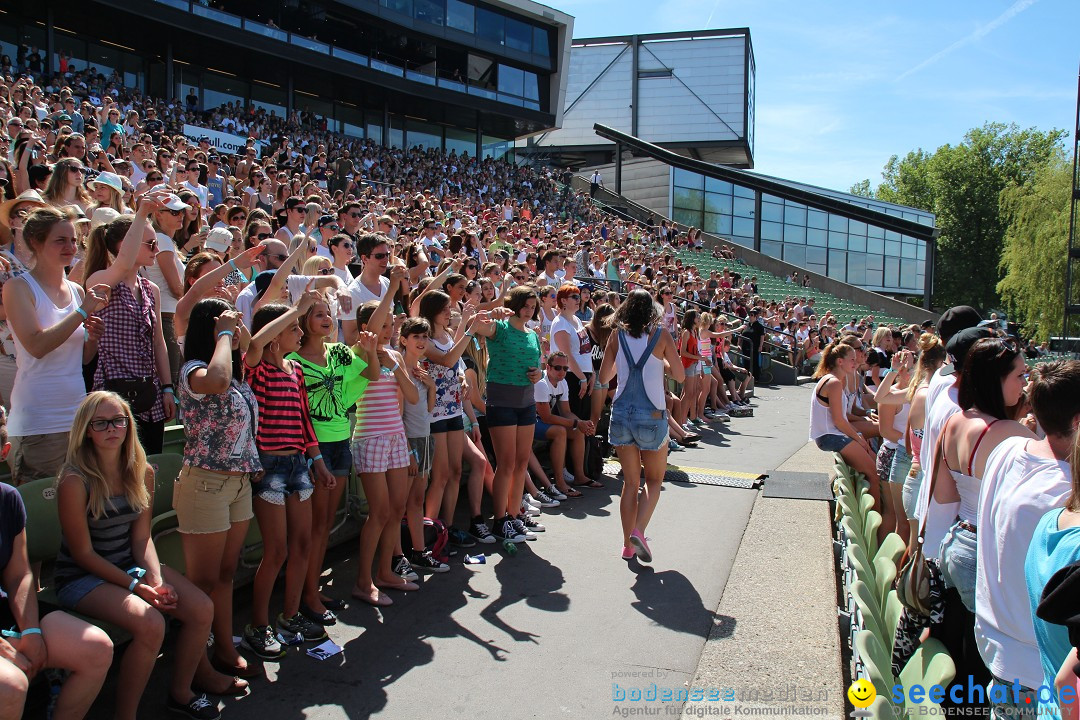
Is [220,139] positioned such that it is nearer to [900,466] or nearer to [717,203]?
[900,466]

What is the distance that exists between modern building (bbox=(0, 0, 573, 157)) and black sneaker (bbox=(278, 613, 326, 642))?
86.6 ft

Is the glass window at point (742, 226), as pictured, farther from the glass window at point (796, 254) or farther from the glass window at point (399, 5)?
the glass window at point (399, 5)

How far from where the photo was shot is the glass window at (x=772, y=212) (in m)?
37.4

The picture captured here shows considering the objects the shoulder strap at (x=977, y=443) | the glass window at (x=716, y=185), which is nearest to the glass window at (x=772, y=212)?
the glass window at (x=716, y=185)

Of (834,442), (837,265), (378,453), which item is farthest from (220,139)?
(837,265)

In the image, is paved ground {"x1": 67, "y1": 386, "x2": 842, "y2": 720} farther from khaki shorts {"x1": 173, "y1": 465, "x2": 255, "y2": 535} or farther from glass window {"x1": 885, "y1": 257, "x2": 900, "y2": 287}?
glass window {"x1": 885, "y1": 257, "x2": 900, "y2": 287}

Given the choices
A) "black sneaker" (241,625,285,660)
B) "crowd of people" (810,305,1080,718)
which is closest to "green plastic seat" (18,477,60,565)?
"black sneaker" (241,625,285,660)

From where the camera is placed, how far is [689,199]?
125 feet

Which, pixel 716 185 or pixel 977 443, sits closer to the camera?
pixel 977 443

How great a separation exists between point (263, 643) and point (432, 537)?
67.6 inches

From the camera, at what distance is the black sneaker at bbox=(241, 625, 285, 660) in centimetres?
389

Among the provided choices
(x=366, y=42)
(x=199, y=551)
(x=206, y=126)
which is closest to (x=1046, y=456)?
(x=199, y=551)

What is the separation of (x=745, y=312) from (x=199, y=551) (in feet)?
60.6

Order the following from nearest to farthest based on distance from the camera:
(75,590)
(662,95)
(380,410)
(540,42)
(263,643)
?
1. (75,590)
2. (263,643)
3. (380,410)
4. (540,42)
5. (662,95)
